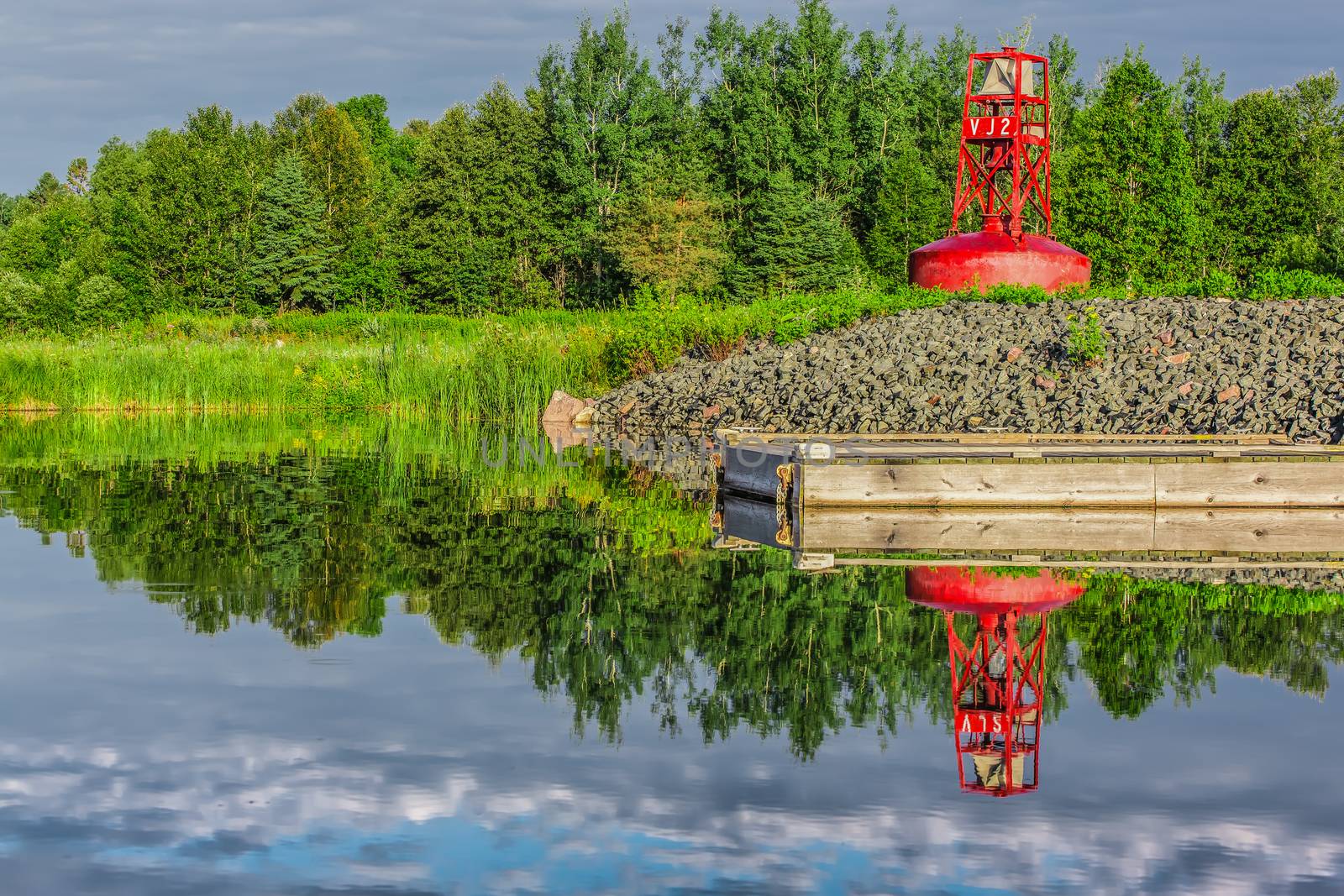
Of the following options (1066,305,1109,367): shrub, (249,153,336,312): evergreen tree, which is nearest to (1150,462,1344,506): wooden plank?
(1066,305,1109,367): shrub

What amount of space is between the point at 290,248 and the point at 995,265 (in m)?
50.9

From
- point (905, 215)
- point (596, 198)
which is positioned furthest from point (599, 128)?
point (905, 215)

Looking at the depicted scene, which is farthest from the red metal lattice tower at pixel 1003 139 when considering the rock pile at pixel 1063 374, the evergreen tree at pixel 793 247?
the evergreen tree at pixel 793 247

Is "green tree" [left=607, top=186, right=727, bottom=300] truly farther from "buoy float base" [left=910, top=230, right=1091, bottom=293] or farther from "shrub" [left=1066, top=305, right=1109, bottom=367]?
"shrub" [left=1066, top=305, right=1109, bottom=367]

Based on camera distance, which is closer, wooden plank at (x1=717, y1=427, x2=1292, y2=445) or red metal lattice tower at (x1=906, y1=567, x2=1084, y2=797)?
red metal lattice tower at (x1=906, y1=567, x2=1084, y2=797)

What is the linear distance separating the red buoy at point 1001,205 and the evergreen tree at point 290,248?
4444 centimetres

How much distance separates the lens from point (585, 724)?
7926 millimetres

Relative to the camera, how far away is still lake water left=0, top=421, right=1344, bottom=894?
5871 mm

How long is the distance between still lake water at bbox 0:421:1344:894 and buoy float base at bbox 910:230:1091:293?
1520 centimetres

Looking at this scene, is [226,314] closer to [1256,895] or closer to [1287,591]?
[1287,591]

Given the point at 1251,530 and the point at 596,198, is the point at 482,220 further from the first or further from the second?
the point at 1251,530

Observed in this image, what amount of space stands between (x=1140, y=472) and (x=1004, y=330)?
9764mm

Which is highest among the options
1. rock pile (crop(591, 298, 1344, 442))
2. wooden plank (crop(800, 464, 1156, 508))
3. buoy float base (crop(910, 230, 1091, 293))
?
buoy float base (crop(910, 230, 1091, 293))

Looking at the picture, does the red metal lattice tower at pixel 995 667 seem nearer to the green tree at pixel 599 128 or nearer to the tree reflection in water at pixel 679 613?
the tree reflection in water at pixel 679 613
